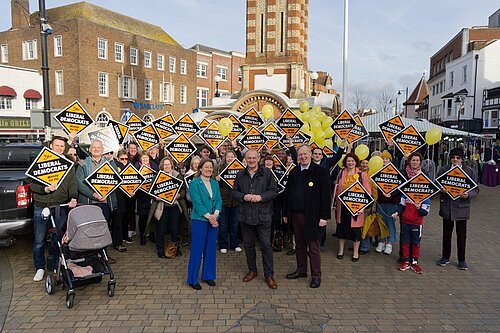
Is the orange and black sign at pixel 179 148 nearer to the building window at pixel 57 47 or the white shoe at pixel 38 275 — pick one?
the white shoe at pixel 38 275

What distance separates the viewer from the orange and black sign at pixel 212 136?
28.4ft

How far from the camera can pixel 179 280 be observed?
5516 mm

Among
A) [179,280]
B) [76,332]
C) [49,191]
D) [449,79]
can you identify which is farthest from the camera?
[449,79]

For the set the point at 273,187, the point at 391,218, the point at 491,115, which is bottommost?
the point at 391,218

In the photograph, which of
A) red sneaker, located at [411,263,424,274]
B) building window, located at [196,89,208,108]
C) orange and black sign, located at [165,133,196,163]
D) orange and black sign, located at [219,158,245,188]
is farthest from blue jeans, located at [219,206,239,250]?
building window, located at [196,89,208,108]

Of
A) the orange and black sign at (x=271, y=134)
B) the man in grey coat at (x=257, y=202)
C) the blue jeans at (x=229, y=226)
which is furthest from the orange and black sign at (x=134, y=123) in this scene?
the man in grey coat at (x=257, y=202)

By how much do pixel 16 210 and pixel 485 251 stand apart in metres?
8.54

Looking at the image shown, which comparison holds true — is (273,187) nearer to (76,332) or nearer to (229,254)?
(229,254)

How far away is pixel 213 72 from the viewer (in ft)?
167

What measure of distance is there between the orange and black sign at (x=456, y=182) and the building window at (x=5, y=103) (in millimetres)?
33581

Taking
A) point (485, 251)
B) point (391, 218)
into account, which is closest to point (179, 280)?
point (391, 218)

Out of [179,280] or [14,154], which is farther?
[14,154]

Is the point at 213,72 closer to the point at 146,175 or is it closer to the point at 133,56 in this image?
the point at 133,56

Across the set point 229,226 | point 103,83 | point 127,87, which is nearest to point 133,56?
point 127,87
